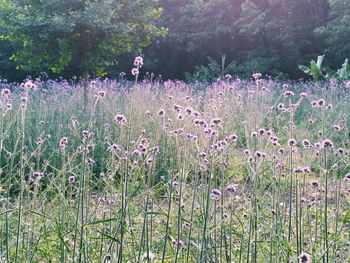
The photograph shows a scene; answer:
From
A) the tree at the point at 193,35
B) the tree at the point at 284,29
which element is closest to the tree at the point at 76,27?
the tree at the point at 284,29

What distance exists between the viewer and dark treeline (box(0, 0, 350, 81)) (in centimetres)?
1925

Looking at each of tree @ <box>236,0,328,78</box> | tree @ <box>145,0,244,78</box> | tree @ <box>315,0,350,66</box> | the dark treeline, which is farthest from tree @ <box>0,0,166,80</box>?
tree @ <box>145,0,244,78</box>

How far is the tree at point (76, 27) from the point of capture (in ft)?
29.7

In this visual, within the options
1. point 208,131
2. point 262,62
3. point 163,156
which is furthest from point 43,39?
point 262,62

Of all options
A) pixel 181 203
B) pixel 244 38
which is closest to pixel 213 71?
pixel 244 38

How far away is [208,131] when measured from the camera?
1.70 m

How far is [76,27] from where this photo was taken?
9633mm

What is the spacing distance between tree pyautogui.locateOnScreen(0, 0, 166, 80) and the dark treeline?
8.13 meters

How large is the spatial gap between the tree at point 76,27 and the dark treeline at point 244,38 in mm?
8130

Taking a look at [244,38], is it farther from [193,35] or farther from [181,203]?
[181,203]

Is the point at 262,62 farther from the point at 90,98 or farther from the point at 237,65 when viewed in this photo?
the point at 90,98

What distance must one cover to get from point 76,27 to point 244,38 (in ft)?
46.1

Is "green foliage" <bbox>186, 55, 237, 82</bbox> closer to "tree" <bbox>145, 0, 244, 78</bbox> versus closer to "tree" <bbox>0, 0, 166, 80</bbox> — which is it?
"tree" <bbox>145, 0, 244, 78</bbox>

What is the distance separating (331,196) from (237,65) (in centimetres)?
1820
